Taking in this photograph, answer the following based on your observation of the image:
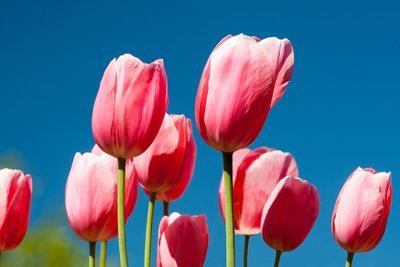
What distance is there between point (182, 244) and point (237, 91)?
0.22 meters

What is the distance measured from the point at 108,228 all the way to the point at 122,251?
0.46 ft

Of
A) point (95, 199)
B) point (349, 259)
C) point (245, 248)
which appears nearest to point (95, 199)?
point (95, 199)

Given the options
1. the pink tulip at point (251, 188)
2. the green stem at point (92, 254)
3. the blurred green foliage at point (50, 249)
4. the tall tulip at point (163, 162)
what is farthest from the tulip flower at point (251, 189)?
the blurred green foliage at point (50, 249)

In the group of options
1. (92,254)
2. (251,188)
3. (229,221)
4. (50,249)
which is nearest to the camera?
(229,221)

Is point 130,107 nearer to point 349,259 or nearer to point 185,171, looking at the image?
point 185,171

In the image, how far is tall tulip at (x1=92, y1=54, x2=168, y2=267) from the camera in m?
0.95

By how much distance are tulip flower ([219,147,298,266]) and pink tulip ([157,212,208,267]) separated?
0.15 meters

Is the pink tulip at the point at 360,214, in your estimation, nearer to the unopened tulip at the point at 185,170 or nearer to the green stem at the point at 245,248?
the green stem at the point at 245,248

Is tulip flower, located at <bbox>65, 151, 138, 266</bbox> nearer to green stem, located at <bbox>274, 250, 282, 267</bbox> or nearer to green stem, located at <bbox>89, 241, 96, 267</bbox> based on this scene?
green stem, located at <bbox>89, 241, 96, 267</bbox>

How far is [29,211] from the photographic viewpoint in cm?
117

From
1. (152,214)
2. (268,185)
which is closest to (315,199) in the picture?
(268,185)

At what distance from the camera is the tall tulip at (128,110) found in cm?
95

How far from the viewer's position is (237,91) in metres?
0.91

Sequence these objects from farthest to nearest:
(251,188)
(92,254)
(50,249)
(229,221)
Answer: (50,249) < (251,188) < (92,254) < (229,221)
